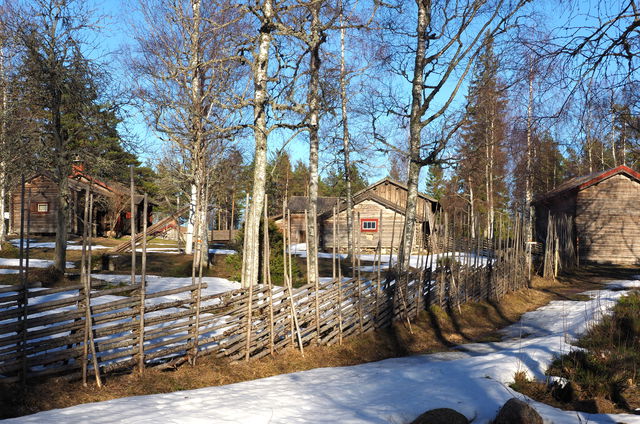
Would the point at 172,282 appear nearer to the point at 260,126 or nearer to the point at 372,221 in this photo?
the point at 260,126

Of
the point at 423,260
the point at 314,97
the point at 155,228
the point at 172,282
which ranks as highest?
the point at 314,97

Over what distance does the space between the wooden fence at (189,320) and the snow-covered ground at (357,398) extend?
91 centimetres

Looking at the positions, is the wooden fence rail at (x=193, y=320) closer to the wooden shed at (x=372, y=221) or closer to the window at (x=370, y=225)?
the wooden shed at (x=372, y=221)

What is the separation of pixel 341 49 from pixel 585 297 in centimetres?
1279

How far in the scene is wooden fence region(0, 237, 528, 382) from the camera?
646 centimetres

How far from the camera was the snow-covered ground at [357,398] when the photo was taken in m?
5.71

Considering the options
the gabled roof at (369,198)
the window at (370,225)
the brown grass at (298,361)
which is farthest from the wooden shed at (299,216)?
the brown grass at (298,361)

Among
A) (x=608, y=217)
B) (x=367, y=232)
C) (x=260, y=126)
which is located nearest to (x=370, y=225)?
(x=367, y=232)

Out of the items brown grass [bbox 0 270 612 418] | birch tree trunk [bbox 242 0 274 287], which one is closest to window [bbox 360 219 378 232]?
brown grass [bbox 0 270 612 418]

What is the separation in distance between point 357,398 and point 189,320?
2.87 meters

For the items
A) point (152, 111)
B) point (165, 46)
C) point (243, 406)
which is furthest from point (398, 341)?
point (165, 46)

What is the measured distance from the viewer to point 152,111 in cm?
1745

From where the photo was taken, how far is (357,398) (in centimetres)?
676

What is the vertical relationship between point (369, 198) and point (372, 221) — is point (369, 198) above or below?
above
